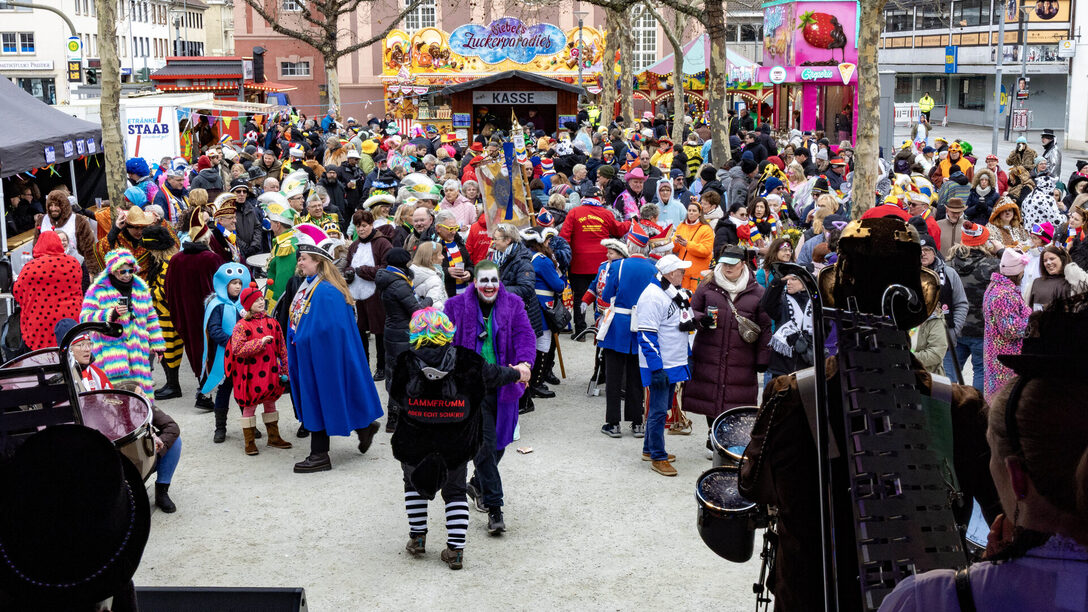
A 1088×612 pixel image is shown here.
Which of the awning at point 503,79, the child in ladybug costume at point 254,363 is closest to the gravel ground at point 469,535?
the child in ladybug costume at point 254,363

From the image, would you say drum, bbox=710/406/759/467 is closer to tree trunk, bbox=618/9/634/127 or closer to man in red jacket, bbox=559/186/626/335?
man in red jacket, bbox=559/186/626/335

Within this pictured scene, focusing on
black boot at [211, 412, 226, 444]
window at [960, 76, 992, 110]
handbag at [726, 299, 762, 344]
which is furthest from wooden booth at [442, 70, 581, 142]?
window at [960, 76, 992, 110]

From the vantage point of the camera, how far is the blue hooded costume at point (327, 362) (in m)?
7.89

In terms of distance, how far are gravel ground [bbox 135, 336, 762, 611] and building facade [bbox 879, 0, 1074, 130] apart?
1396 inches

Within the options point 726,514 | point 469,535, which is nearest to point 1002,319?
point 469,535

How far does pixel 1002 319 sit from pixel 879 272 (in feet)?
17.1

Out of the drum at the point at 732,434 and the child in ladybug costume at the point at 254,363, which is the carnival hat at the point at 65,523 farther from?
the child in ladybug costume at the point at 254,363

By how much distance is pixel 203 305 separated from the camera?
32.7ft

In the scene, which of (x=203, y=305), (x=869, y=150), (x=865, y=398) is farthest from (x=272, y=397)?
(x=869, y=150)

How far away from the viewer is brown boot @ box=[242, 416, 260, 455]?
8.52m

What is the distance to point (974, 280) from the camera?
8.84m

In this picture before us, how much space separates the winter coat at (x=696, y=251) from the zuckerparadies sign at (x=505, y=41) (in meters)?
36.0

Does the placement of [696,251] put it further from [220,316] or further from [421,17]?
[421,17]

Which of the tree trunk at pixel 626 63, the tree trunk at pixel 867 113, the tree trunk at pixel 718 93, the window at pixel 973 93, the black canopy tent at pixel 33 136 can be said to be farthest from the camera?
the window at pixel 973 93
